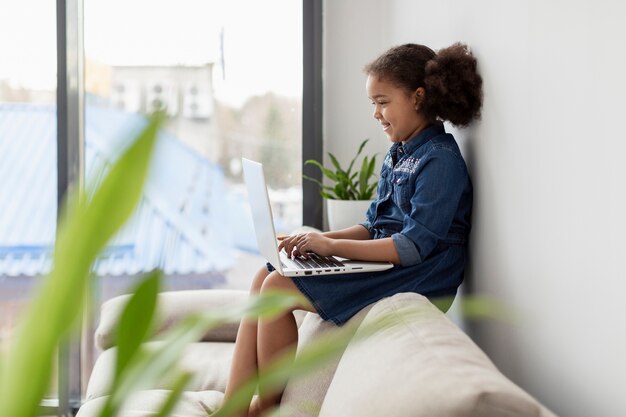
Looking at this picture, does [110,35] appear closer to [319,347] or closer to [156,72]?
[156,72]

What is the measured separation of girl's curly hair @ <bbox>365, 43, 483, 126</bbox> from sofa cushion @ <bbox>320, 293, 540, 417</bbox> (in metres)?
0.60

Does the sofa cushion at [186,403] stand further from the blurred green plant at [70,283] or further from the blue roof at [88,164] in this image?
the blurred green plant at [70,283]

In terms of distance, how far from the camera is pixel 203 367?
2.31 metres

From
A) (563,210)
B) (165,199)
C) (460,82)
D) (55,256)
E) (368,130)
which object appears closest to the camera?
(55,256)

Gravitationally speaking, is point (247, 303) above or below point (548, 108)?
below

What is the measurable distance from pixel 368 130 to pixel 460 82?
128cm

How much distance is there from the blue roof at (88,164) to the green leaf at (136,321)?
2.83 meters

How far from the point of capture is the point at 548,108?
53.4 inches

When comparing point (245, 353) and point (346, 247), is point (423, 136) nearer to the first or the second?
point (346, 247)

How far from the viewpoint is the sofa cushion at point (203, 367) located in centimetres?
219

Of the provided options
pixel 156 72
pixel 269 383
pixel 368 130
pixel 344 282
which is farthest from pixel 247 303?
pixel 156 72

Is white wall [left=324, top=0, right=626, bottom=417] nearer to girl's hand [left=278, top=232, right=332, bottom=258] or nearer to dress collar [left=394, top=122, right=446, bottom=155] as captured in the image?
dress collar [left=394, top=122, right=446, bottom=155]

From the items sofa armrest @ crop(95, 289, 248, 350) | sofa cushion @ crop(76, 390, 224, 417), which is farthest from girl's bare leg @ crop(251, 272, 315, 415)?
sofa armrest @ crop(95, 289, 248, 350)

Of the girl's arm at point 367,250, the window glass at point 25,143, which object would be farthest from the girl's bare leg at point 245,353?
the window glass at point 25,143
